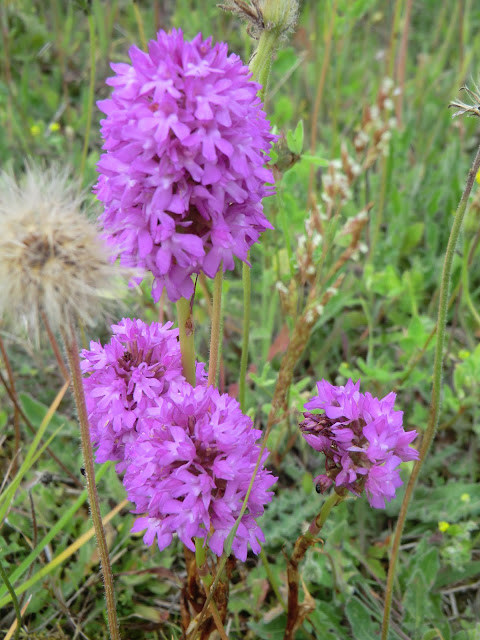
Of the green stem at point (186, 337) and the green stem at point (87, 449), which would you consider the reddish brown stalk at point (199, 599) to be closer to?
the green stem at point (87, 449)

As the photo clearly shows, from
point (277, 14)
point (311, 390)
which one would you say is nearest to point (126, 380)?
point (277, 14)

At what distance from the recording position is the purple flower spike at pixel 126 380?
1.23 meters

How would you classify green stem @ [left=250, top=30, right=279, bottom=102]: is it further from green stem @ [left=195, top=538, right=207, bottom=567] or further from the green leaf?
green stem @ [left=195, top=538, right=207, bottom=567]

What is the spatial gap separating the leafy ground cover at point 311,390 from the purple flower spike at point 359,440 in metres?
0.41

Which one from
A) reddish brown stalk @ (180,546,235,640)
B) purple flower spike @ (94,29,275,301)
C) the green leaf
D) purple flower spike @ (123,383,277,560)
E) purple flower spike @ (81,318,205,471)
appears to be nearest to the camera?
purple flower spike @ (94,29,275,301)

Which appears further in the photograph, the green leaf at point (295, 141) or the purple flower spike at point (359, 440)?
the green leaf at point (295, 141)

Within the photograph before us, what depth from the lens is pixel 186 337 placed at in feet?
4.02

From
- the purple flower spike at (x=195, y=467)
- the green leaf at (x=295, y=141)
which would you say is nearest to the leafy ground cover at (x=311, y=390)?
the green leaf at (x=295, y=141)

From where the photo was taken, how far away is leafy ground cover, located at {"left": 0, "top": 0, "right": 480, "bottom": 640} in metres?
1.73

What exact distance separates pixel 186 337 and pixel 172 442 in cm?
21

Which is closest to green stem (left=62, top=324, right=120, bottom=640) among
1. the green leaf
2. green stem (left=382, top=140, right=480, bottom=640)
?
green stem (left=382, top=140, right=480, bottom=640)

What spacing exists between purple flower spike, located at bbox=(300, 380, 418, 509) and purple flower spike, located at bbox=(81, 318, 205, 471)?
0.29 meters

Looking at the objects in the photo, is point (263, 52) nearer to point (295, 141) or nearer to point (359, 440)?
point (295, 141)

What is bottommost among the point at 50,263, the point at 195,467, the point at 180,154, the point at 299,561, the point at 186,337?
the point at 299,561
